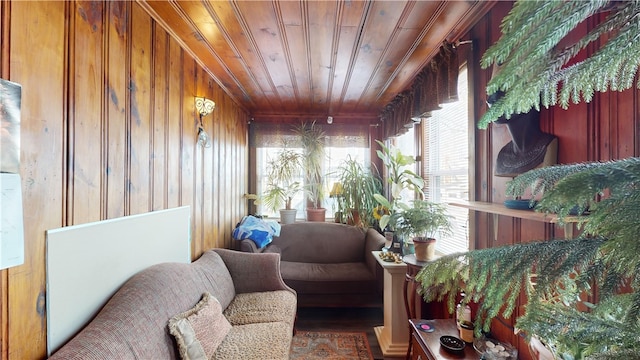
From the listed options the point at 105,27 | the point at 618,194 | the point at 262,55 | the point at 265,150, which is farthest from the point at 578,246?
the point at 265,150

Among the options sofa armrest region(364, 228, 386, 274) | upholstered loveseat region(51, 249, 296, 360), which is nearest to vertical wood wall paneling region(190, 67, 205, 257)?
upholstered loveseat region(51, 249, 296, 360)

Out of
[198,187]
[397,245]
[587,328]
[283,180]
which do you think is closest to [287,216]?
[283,180]

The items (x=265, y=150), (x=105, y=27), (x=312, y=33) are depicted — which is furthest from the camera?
(x=265, y=150)

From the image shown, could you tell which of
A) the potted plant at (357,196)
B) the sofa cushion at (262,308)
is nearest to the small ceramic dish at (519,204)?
the sofa cushion at (262,308)

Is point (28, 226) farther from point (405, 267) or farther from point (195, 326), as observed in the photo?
point (405, 267)

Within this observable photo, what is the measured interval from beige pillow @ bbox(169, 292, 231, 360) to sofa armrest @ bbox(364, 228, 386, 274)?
5.55 ft

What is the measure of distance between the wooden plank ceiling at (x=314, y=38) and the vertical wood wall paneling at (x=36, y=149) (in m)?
0.76

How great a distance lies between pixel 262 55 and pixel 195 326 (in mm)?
2088

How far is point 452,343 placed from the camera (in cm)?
132

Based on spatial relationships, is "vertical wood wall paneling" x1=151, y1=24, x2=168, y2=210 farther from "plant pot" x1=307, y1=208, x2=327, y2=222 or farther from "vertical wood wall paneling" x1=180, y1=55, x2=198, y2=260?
"plant pot" x1=307, y1=208, x2=327, y2=222

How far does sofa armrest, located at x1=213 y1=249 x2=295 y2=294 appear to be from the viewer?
234cm

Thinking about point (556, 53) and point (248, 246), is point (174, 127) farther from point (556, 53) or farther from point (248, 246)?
point (556, 53)

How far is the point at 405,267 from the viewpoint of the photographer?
7.11 ft

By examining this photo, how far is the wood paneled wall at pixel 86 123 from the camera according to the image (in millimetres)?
969
